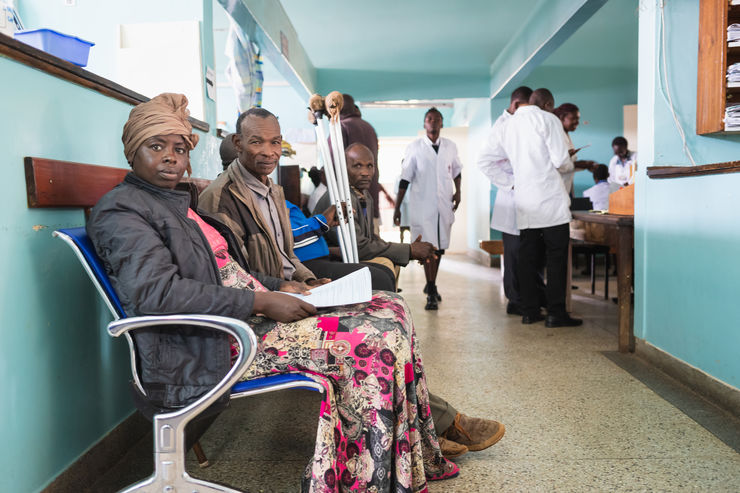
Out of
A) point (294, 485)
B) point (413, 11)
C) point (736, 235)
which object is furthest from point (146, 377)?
point (413, 11)

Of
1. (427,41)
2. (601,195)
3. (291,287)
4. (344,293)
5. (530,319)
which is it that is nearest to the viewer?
(344,293)

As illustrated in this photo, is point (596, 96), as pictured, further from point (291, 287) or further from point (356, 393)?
point (356, 393)

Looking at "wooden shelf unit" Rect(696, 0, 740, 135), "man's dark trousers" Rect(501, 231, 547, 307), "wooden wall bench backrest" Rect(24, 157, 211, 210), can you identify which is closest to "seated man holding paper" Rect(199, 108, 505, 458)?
"wooden wall bench backrest" Rect(24, 157, 211, 210)

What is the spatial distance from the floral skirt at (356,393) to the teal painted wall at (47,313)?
55 centimetres

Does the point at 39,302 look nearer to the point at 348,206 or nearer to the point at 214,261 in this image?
the point at 214,261

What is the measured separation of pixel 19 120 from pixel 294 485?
1.27 metres

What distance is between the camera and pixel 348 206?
8.68 feet

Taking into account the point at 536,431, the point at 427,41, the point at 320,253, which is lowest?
the point at 536,431

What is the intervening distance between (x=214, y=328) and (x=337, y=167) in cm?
143

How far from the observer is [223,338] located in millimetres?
1370

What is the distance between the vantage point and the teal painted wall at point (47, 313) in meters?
1.34

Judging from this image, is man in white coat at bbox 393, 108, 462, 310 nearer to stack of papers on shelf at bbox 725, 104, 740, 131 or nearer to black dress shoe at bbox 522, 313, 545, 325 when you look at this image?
black dress shoe at bbox 522, 313, 545, 325

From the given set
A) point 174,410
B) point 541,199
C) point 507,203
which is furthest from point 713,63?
point 174,410

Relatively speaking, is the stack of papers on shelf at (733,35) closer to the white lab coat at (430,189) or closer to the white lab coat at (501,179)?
the white lab coat at (501,179)
